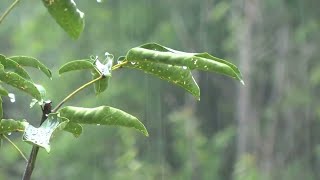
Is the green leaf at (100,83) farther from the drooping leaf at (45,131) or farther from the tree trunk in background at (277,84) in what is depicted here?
the tree trunk in background at (277,84)

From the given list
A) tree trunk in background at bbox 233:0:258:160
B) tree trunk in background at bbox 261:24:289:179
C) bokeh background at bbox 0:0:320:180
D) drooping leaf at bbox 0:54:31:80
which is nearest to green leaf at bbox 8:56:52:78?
drooping leaf at bbox 0:54:31:80

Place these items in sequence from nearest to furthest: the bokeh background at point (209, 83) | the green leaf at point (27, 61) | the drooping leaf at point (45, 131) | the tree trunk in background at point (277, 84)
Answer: the drooping leaf at point (45, 131) → the green leaf at point (27, 61) → the bokeh background at point (209, 83) → the tree trunk in background at point (277, 84)

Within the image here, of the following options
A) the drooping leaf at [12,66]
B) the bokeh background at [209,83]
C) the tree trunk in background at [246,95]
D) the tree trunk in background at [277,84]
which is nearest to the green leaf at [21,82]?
the drooping leaf at [12,66]

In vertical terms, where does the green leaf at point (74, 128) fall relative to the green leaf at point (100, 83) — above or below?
below

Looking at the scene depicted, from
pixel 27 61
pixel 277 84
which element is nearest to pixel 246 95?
pixel 277 84

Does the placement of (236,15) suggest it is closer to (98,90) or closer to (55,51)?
(55,51)

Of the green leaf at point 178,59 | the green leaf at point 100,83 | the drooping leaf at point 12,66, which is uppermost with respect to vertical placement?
the green leaf at point 178,59

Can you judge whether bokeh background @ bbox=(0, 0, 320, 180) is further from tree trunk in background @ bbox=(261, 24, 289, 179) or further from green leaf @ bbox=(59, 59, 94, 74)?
green leaf @ bbox=(59, 59, 94, 74)
